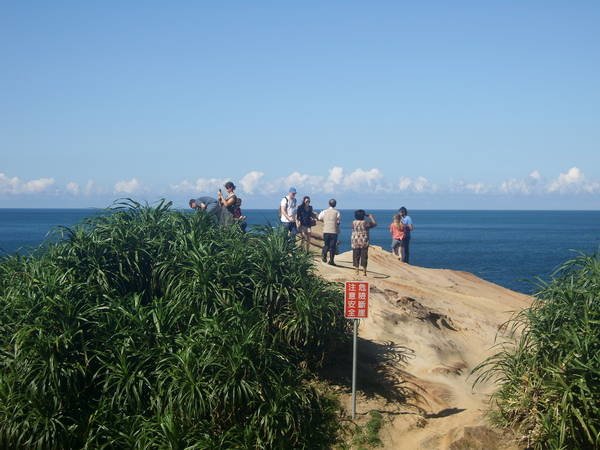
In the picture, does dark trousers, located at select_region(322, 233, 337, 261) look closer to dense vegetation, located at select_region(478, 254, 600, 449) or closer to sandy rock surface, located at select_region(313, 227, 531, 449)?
sandy rock surface, located at select_region(313, 227, 531, 449)

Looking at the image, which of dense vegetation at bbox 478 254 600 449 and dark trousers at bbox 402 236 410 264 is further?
dark trousers at bbox 402 236 410 264

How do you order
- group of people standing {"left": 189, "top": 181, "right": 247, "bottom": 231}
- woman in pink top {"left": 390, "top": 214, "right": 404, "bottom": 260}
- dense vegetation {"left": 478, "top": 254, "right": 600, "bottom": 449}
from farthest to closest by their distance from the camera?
woman in pink top {"left": 390, "top": 214, "right": 404, "bottom": 260} → group of people standing {"left": 189, "top": 181, "right": 247, "bottom": 231} → dense vegetation {"left": 478, "top": 254, "right": 600, "bottom": 449}

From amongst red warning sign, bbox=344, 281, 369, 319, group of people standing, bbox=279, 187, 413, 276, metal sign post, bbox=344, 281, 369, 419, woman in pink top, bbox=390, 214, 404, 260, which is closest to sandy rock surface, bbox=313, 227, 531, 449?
group of people standing, bbox=279, 187, 413, 276

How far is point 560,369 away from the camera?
10.2 m

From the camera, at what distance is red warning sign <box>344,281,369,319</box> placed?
11719 millimetres

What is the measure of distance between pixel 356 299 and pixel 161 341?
2.84 meters

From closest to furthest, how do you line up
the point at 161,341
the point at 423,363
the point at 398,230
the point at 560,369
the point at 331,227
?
the point at 560,369
the point at 161,341
the point at 423,363
the point at 331,227
the point at 398,230

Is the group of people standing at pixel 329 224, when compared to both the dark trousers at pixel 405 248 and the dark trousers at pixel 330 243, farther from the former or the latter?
the dark trousers at pixel 405 248

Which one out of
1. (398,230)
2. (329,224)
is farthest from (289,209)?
(398,230)

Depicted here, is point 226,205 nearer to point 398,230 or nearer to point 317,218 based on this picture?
point 317,218

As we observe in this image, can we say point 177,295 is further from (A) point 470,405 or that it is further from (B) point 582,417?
(B) point 582,417

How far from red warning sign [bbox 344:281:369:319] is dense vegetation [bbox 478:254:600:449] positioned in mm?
2080

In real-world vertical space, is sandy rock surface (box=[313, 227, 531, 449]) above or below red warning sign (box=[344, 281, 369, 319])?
below

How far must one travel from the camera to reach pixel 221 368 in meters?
10.6
